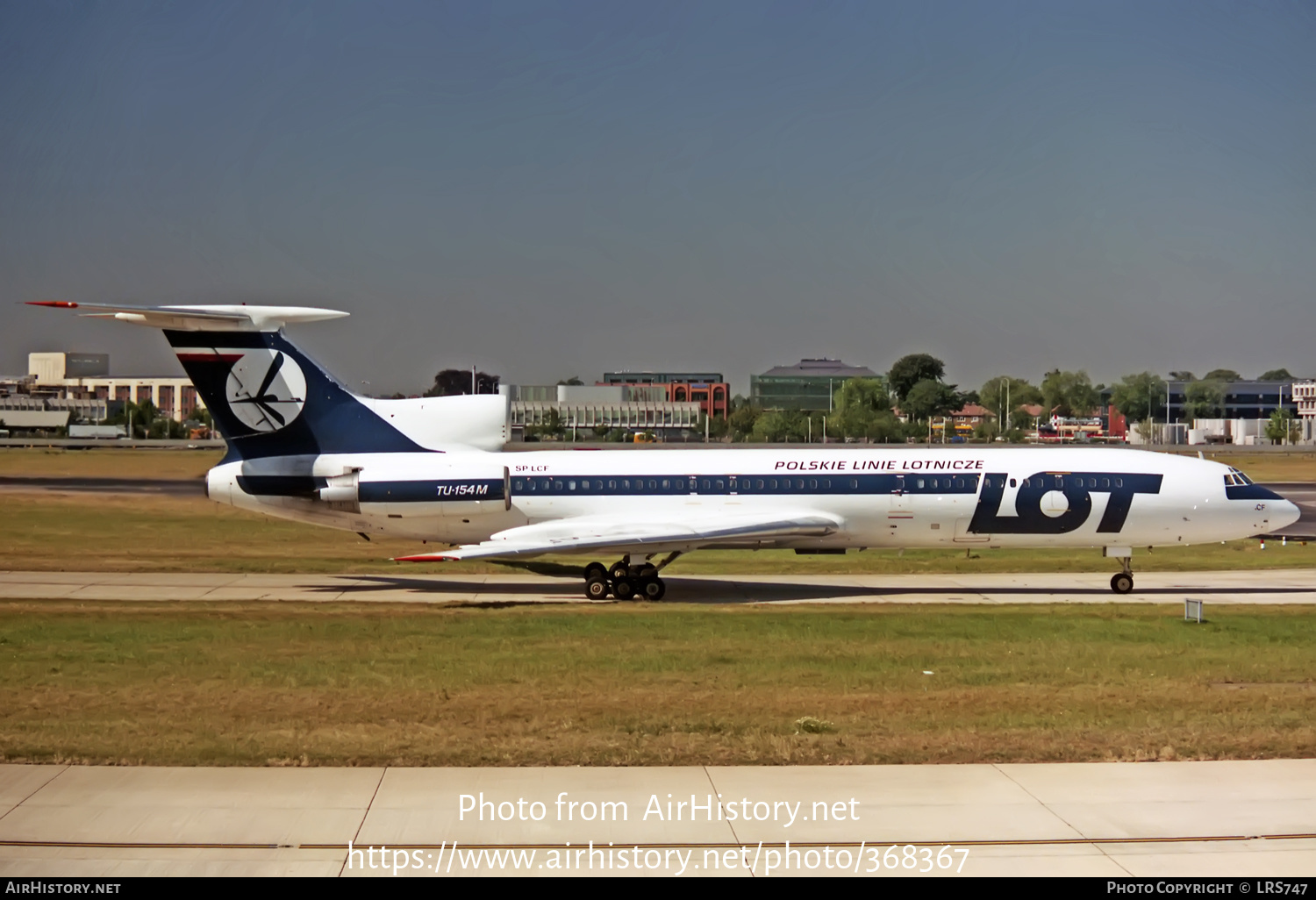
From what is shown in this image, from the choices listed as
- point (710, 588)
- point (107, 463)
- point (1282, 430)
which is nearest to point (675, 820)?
point (710, 588)

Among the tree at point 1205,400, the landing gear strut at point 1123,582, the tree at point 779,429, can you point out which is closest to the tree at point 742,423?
the tree at point 779,429

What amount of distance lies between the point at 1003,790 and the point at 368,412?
69.0 feet

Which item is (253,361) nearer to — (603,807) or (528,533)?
(528,533)

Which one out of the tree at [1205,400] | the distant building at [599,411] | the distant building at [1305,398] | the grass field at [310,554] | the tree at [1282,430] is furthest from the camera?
the tree at [1205,400]

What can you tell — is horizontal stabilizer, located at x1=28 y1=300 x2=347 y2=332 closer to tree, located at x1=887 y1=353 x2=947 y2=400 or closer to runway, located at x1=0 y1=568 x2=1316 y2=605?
runway, located at x1=0 y1=568 x2=1316 y2=605

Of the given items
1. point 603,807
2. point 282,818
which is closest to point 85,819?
point 282,818

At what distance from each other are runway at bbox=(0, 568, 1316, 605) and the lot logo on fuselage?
5.17 feet

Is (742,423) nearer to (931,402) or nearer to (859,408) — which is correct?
(859,408)

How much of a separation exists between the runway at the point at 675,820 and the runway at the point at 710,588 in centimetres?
1534

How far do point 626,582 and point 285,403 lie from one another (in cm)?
904

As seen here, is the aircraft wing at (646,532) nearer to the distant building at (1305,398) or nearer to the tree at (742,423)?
the tree at (742,423)

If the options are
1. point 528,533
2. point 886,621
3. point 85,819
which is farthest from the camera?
point 528,533

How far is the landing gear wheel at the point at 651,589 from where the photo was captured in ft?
95.5

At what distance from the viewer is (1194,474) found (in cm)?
A: 3028
